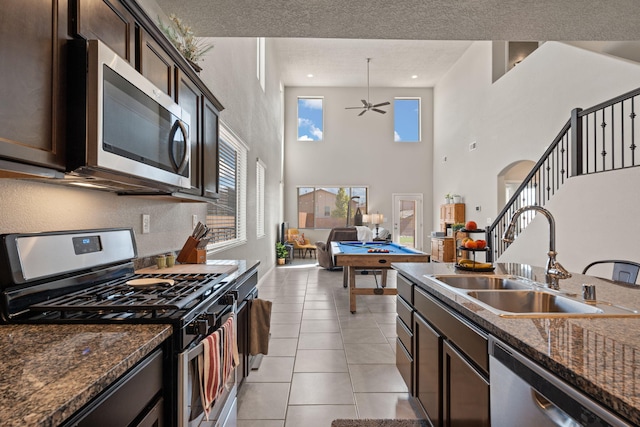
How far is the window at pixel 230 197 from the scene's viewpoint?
12.9 ft

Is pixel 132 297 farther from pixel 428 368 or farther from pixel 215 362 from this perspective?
pixel 428 368

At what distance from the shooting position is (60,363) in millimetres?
811

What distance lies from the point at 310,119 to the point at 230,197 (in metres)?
7.12

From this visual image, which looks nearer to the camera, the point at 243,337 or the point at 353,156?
the point at 243,337

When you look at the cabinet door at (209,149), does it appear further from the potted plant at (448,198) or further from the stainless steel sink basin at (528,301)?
the potted plant at (448,198)

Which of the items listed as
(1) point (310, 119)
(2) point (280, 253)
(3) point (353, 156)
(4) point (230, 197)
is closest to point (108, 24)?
(4) point (230, 197)

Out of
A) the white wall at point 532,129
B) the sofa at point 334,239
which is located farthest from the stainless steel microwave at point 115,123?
the sofa at point 334,239

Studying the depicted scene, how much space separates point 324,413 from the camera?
2.19m

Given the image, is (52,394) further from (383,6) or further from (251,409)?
(383,6)

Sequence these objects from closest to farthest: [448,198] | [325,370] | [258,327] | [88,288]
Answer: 1. [88,288]
2. [258,327]
3. [325,370]
4. [448,198]

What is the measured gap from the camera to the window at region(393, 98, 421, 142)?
440 inches

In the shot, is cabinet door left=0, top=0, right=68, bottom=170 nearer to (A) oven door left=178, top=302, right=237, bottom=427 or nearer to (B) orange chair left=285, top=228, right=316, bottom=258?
(A) oven door left=178, top=302, right=237, bottom=427

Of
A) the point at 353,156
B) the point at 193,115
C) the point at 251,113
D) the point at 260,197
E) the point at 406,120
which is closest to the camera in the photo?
the point at 193,115

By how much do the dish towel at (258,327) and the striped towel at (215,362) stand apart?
0.69m
